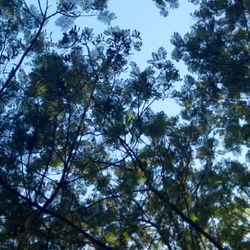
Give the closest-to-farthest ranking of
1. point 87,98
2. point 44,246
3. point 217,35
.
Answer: point 44,246 < point 87,98 < point 217,35

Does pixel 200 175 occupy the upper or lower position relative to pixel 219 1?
lower

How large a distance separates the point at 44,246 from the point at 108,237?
100cm

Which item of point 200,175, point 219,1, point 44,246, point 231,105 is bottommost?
point 44,246

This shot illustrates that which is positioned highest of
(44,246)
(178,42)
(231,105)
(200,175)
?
(178,42)

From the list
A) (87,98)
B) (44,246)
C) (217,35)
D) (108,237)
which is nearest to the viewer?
(44,246)

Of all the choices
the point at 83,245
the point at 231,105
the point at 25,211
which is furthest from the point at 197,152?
the point at 25,211

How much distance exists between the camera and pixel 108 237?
300 inches

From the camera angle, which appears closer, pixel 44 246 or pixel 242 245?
pixel 44 246

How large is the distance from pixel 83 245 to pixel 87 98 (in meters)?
2.21

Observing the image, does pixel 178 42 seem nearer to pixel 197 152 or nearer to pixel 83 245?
pixel 197 152

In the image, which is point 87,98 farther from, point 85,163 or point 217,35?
point 217,35

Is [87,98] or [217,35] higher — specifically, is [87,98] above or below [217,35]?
below

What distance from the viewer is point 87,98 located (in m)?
8.16

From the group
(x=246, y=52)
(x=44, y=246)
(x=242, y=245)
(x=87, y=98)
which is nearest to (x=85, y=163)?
(x=87, y=98)
